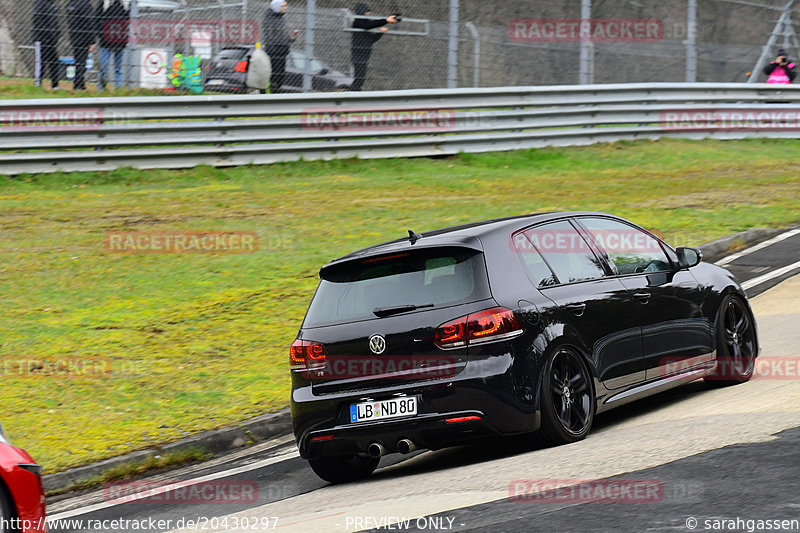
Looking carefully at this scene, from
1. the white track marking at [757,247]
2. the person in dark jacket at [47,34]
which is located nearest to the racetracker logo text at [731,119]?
the white track marking at [757,247]

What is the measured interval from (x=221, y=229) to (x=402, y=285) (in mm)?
8090

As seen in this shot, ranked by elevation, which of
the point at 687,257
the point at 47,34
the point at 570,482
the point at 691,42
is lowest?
the point at 570,482

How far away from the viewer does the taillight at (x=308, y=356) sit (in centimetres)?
724

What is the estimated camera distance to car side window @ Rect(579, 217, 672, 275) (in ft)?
26.5

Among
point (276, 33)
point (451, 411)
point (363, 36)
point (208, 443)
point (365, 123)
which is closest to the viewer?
point (451, 411)

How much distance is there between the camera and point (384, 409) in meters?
6.97

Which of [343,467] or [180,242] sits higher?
[180,242]

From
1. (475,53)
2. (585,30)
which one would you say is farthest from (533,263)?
(585,30)

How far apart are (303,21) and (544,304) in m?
12.4

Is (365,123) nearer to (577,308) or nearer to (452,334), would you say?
(577,308)

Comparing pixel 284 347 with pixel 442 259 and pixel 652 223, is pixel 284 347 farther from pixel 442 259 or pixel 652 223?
pixel 652 223

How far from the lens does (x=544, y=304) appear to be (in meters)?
7.16

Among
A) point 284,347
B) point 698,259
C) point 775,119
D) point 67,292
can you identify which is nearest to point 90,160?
point 67,292

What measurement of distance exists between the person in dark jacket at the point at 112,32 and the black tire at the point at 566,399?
11.8m
